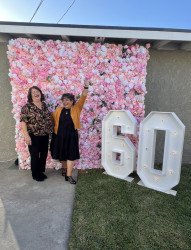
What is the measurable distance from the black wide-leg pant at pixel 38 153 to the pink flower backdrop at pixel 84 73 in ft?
1.87

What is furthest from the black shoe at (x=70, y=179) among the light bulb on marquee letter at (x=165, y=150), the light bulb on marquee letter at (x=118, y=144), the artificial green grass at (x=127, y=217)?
the light bulb on marquee letter at (x=165, y=150)

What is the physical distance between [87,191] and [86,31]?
2.80 metres

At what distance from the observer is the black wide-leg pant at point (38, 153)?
4.57m

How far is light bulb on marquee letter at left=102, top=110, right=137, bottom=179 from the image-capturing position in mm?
4566

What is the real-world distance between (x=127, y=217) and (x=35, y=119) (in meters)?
2.31

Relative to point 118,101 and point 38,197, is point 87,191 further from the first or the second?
point 118,101

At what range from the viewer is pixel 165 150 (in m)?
4.18

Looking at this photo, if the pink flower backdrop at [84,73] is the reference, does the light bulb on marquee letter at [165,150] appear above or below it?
below

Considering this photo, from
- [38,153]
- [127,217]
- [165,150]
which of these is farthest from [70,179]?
[165,150]

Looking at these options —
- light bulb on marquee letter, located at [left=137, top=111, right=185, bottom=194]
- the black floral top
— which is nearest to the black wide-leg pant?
the black floral top

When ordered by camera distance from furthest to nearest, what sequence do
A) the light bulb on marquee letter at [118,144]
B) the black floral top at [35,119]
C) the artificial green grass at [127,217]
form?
1. the light bulb on marquee letter at [118,144]
2. the black floral top at [35,119]
3. the artificial green grass at [127,217]

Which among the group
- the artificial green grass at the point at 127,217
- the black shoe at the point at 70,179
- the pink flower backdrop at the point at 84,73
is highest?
the pink flower backdrop at the point at 84,73

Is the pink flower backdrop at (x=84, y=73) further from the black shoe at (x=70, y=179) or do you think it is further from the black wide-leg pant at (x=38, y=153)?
the black shoe at (x=70, y=179)

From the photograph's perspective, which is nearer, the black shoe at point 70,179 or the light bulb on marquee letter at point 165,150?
the light bulb on marquee letter at point 165,150
